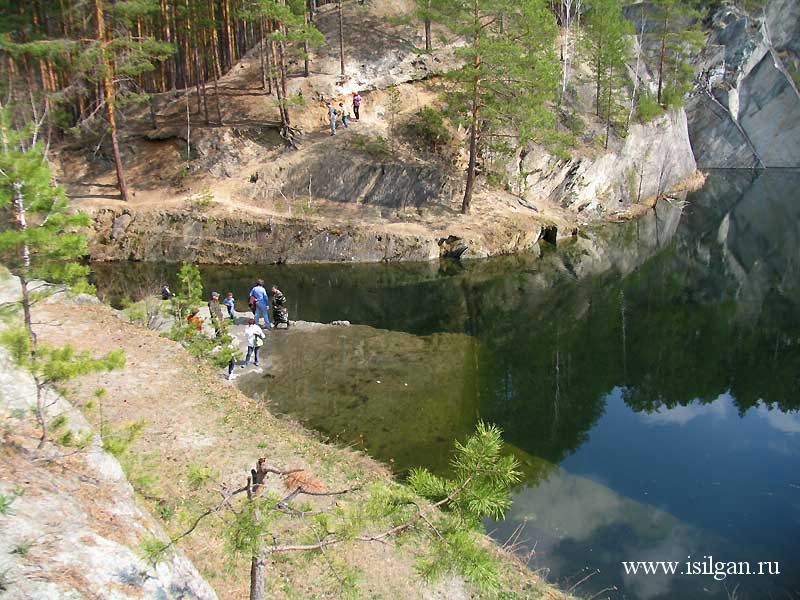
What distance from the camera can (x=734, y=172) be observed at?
60906 mm

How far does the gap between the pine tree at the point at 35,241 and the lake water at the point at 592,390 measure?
725 centimetres

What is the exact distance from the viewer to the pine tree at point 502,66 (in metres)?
28.1

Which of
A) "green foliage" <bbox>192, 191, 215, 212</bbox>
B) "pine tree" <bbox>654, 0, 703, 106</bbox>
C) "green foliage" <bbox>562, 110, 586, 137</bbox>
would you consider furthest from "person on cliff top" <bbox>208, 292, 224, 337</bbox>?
"pine tree" <bbox>654, 0, 703, 106</bbox>

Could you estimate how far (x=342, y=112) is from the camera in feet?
120

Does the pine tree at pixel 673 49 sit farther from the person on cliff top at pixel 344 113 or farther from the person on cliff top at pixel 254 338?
the person on cliff top at pixel 254 338

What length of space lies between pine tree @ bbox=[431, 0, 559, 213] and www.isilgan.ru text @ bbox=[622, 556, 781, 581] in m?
23.5

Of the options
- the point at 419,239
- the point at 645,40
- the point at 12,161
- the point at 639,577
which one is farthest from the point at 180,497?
Result: the point at 645,40

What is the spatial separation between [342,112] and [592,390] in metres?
25.4

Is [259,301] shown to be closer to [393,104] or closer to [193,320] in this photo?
[193,320]

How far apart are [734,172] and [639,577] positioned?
61.6 m

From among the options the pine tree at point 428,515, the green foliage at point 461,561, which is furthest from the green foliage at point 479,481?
the green foliage at point 461,561

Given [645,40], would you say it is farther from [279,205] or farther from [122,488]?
[122,488]

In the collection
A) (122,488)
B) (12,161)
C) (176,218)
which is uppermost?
(12,161)

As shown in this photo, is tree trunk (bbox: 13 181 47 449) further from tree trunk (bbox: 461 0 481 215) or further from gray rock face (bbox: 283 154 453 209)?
gray rock face (bbox: 283 154 453 209)
